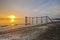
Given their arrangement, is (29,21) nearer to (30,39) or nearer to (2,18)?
(2,18)

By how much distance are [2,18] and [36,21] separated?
4.64 meters

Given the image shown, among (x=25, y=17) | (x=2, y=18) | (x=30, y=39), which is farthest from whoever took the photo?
(x=25, y=17)

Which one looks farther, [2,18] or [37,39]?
[2,18]

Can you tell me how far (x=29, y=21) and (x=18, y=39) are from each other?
10.1 m

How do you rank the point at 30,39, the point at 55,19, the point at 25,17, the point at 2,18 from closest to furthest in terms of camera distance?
the point at 30,39 < the point at 2,18 < the point at 25,17 < the point at 55,19

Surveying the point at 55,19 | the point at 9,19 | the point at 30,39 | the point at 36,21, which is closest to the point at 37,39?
the point at 30,39

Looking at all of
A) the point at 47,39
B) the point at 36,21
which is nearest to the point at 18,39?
the point at 47,39

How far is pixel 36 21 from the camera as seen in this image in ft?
54.1

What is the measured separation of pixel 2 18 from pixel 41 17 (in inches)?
210

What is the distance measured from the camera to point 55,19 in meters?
19.0

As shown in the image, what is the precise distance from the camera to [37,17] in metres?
16.7

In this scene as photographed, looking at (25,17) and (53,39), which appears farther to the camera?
(25,17)

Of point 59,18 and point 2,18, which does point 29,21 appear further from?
point 59,18

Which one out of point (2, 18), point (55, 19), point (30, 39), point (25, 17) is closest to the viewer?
point (30, 39)
